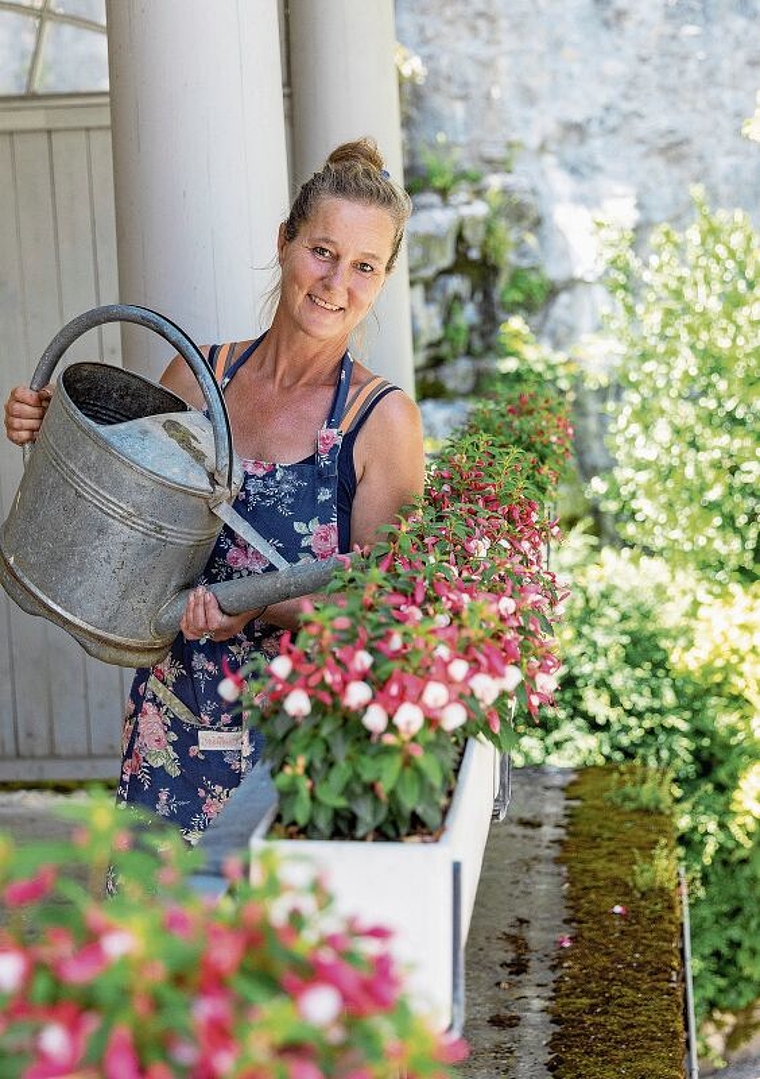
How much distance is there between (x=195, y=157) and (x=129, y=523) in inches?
40.6

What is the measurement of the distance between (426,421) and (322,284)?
7.54 m

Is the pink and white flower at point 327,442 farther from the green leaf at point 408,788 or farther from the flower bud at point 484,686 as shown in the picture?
the green leaf at point 408,788

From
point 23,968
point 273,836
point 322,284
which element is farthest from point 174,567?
point 23,968

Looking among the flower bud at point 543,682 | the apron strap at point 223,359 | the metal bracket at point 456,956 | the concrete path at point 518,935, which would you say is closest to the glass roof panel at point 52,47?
the concrete path at point 518,935

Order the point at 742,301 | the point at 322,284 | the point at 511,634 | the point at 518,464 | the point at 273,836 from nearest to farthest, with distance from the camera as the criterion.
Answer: the point at 273,836 → the point at 511,634 → the point at 322,284 → the point at 518,464 → the point at 742,301

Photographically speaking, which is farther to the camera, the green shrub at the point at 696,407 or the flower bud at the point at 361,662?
the green shrub at the point at 696,407

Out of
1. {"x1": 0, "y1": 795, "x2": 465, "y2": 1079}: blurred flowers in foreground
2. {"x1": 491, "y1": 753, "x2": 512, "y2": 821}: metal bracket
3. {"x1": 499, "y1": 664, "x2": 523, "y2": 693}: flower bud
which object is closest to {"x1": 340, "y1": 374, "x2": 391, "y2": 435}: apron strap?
{"x1": 491, "y1": 753, "x2": 512, "y2": 821}: metal bracket

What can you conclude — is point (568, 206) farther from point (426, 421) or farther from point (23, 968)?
point (23, 968)

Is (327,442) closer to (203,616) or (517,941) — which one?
(203,616)

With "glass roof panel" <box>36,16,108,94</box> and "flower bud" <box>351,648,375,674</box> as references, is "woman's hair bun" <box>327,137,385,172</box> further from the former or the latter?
"glass roof panel" <box>36,16,108,94</box>

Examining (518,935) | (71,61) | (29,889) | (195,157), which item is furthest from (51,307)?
(29,889)

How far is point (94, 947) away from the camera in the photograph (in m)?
0.83

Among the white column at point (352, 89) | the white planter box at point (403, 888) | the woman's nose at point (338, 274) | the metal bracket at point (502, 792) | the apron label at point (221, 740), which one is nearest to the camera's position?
the white planter box at point (403, 888)

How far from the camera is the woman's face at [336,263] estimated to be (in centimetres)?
225
